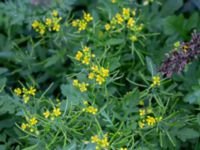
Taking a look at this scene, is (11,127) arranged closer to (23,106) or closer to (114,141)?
(23,106)

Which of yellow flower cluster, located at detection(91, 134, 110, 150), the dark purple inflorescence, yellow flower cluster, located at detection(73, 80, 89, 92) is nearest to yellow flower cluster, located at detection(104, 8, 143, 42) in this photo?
the dark purple inflorescence

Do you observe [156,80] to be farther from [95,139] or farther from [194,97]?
[95,139]

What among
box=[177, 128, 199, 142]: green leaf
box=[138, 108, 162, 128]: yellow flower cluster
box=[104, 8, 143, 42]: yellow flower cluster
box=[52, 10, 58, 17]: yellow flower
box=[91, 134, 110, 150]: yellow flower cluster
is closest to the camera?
box=[91, 134, 110, 150]: yellow flower cluster

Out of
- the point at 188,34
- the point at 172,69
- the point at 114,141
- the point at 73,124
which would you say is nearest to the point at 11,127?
the point at 73,124

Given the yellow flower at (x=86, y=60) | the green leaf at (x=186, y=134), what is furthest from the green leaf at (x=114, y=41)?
the green leaf at (x=186, y=134)

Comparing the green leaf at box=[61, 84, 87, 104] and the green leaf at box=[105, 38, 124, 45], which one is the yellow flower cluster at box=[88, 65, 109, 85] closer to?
the green leaf at box=[61, 84, 87, 104]

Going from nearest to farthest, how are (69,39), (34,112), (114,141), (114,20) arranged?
(114,141)
(34,112)
(114,20)
(69,39)

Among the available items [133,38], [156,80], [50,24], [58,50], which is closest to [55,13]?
[50,24]

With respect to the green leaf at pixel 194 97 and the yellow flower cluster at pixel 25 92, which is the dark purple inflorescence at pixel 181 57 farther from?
the yellow flower cluster at pixel 25 92
